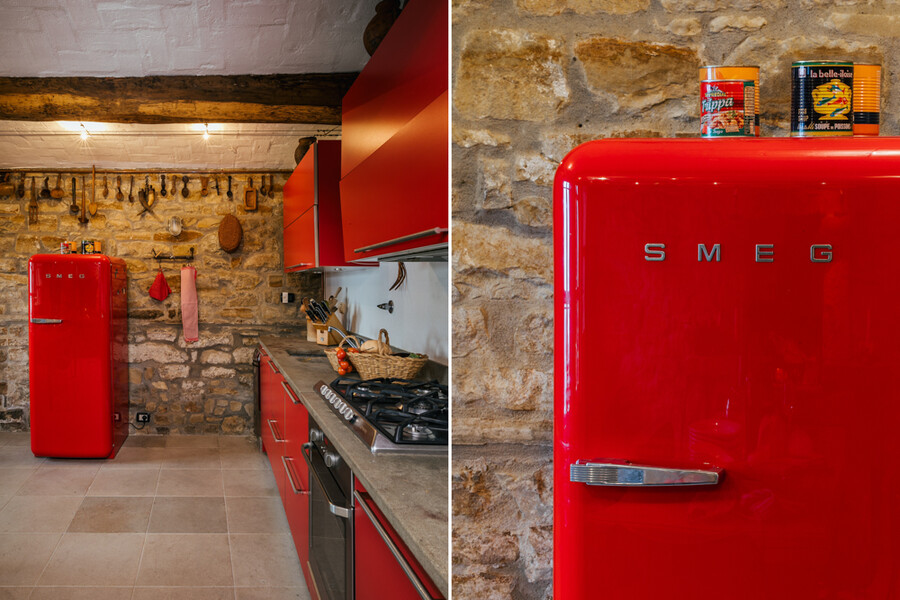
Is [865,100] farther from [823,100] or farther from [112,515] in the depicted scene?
[112,515]

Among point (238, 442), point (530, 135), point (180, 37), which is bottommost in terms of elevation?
point (238, 442)

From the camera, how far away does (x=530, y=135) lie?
1.13 m

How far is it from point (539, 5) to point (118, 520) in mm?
3574

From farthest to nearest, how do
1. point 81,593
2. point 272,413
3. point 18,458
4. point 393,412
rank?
point 18,458 → point 272,413 → point 81,593 → point 393,412

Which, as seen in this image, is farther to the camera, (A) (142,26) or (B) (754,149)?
(A) (142,26)

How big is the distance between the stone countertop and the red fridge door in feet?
9.73

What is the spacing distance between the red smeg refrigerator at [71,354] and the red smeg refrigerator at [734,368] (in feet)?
15.0

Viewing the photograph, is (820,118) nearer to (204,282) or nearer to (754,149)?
(754,149)

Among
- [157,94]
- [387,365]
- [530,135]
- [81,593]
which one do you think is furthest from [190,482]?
[530,135]

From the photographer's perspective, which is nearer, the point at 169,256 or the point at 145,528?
the point at 145,528

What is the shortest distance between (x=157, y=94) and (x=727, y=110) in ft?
12.1

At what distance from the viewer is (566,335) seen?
0.92 m

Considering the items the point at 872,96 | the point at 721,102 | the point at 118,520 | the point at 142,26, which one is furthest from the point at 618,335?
the point at 118,520

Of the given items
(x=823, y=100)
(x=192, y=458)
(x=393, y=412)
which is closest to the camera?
(x=823, y=100)
